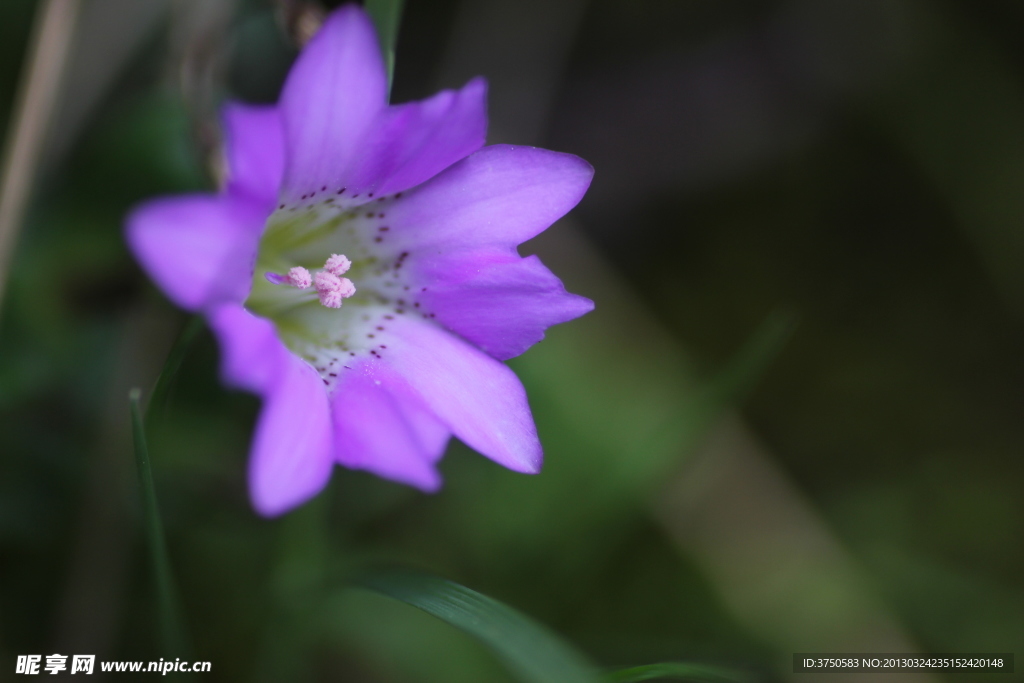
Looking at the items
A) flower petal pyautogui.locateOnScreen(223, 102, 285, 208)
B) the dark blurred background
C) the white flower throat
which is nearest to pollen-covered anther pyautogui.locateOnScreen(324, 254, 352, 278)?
the white flower throat

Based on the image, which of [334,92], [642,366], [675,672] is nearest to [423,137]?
[334,92]

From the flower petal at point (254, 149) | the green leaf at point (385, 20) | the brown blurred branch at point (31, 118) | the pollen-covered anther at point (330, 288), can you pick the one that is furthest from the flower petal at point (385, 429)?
the brown blurred branch at point (31, 118)

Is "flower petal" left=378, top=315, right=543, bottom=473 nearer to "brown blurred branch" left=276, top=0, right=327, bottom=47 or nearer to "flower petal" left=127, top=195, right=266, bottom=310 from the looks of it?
"flower petal" left=127, top=195, right=266, bottom=310

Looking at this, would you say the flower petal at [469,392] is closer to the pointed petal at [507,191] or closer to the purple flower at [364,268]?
the purple flower at [364,268]

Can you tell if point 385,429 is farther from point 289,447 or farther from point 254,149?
point 254,149

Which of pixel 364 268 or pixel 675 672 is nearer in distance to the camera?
pixel 675 672

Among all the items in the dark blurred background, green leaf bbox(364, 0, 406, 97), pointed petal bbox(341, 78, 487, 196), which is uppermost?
green leaf bbox(364, 0, 406, 97)

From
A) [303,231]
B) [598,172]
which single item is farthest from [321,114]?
[598,172]
